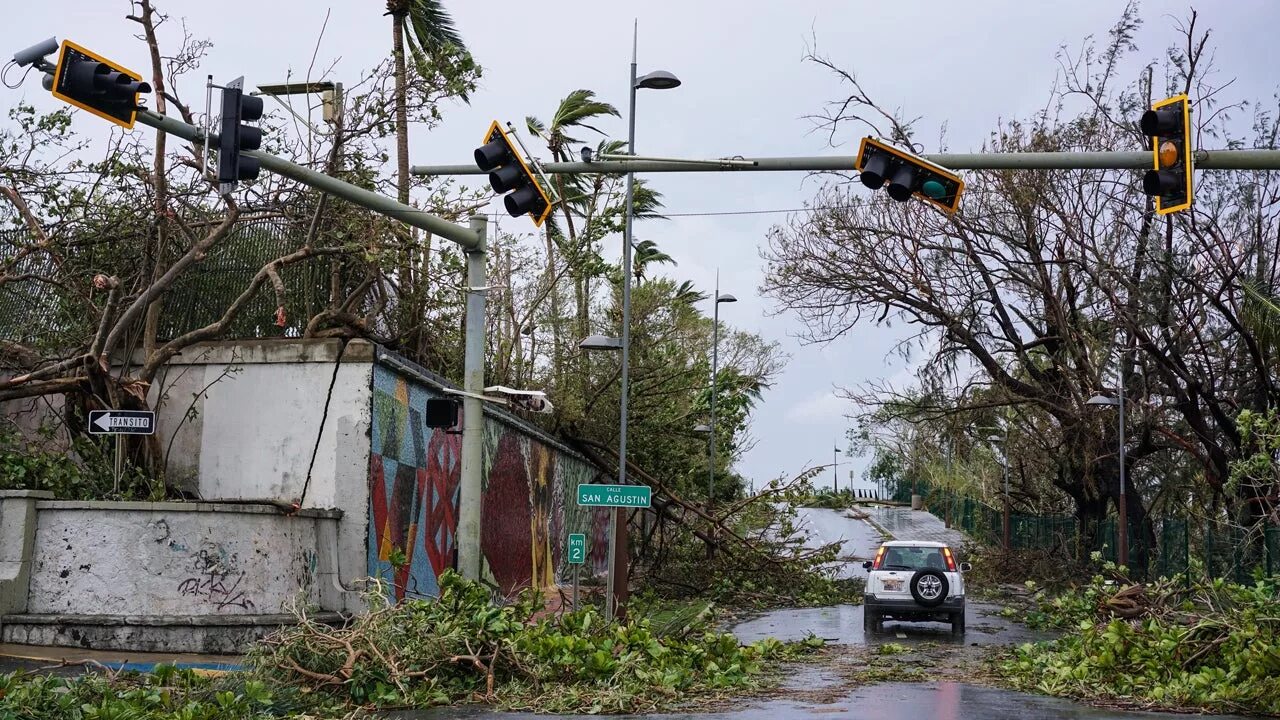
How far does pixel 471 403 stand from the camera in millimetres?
14938

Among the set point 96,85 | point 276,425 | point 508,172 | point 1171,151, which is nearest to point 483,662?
point 508,172

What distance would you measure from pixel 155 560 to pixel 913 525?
201ft

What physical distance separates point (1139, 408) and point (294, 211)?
71.4 ft

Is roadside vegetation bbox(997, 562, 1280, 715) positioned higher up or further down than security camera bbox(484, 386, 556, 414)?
further down

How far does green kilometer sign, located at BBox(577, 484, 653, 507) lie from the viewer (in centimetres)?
1802

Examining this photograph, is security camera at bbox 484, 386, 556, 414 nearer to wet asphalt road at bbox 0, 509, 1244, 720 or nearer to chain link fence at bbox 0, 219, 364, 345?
wet asphalt road at bbox 0, 509, 1244, 720

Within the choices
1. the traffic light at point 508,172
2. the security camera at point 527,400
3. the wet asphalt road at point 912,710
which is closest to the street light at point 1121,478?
the wet asphalt road at point 912,710

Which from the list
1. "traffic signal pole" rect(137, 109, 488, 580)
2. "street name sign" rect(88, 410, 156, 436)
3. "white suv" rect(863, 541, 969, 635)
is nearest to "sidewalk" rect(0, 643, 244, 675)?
"street name sign" rect(88, 410, 156, 436)

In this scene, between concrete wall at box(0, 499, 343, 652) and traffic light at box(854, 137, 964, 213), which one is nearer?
traffic light at box(854, 137, 964, 213)

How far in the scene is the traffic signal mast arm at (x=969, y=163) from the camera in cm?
1221

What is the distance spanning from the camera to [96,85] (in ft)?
35.0

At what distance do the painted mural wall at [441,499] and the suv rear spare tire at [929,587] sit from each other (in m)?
7.25

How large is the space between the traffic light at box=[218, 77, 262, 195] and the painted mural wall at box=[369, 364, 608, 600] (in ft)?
14.6

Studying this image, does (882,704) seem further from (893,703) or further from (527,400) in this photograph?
(527,400)
